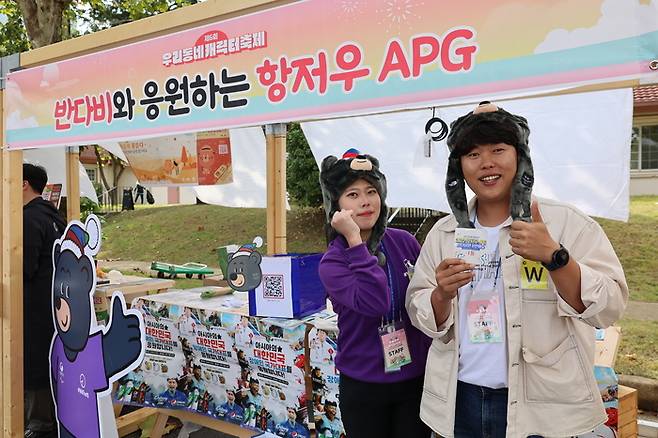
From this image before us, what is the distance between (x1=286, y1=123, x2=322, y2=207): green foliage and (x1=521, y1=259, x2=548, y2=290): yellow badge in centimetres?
882

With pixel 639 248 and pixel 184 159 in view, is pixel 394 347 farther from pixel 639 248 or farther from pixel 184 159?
pixel 639 248

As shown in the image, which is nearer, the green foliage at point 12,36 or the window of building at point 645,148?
the green foliage at point 12,36

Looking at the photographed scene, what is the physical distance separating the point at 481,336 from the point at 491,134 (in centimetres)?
58

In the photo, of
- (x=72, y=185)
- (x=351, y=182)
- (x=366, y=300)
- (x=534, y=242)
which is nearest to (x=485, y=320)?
(x=534, y=242)

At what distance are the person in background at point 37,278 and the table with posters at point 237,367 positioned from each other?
0.54 metres

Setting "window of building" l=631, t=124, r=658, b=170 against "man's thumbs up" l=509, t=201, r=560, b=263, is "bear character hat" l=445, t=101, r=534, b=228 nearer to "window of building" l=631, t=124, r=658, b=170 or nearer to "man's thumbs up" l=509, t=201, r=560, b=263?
"man's thumbs up" l=509, t=201, r=560, b=263

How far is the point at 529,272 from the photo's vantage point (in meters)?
1.52

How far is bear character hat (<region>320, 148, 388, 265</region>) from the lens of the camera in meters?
2.01

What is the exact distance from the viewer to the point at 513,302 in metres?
1.56

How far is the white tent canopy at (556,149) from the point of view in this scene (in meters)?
3.92

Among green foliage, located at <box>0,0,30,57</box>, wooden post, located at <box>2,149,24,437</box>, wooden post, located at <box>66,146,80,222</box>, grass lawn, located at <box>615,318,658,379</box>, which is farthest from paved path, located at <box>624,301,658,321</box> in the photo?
green foliage, located at <box>0,0,30,57</box>

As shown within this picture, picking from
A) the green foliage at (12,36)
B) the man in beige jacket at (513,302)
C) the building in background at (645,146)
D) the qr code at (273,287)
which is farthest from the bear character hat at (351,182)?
the green foliage at (12,36)

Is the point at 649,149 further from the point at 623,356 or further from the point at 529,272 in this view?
the point at 529,272

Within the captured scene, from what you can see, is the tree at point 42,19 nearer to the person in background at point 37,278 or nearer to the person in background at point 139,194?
the person in background at point 37,278
